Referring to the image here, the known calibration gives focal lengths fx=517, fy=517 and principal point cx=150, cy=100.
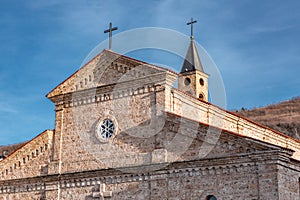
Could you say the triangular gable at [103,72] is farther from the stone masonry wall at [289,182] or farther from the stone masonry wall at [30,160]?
the stone masonry wall at [289,182]

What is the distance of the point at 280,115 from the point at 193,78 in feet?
134

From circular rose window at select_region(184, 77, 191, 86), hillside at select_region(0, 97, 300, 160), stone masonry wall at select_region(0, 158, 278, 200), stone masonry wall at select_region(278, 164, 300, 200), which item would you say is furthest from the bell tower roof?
hillside at select_region(0, 97, 300, 160)

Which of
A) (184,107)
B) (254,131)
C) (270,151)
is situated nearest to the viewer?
(270,151)

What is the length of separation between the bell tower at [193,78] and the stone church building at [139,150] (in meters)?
5.27

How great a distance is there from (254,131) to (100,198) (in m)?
9.35

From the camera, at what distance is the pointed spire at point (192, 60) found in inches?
1243

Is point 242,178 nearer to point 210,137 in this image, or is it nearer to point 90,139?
point 210,137

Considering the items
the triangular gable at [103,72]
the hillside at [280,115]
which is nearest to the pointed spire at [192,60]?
the triangular gable at [103,72]

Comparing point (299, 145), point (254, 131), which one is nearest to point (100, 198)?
point (254, 131)

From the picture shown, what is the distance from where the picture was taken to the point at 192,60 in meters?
32.0

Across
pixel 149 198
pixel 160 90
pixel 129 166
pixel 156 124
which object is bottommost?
pixel 149 198

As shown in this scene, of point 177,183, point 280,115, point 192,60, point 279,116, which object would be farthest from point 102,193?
point 280,115

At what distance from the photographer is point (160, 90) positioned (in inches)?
806

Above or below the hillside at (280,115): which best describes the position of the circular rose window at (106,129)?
below
